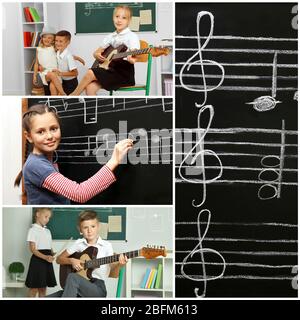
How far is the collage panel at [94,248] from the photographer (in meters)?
A: 2.49

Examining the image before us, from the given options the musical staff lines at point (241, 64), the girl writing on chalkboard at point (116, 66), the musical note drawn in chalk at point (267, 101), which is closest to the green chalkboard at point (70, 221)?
the girl writing on chalkboard at point (116, 66)

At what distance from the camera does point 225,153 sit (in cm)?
249

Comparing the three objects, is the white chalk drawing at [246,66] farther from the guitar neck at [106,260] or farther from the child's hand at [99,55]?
the guitar neck at [106,260]

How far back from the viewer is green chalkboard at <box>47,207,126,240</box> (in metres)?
2.48

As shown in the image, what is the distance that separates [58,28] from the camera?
2.45m

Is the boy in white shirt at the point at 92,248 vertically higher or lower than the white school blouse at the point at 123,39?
lower

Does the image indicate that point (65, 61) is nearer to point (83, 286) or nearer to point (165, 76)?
point (165, 76)

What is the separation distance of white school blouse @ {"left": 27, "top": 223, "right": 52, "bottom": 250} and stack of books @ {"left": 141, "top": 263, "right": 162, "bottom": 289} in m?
0.41

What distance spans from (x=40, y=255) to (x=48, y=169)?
363mm

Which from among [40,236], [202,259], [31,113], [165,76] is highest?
[165,76]

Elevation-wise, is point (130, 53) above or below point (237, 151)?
above

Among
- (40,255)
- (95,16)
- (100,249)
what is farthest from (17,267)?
(95,16)

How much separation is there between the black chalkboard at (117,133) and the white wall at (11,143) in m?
0.09
